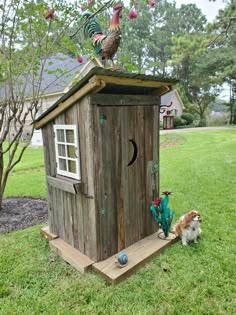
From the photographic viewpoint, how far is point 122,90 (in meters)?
2.70

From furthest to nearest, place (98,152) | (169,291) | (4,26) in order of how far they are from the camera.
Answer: (4,26) < (98,152) < (169,291)

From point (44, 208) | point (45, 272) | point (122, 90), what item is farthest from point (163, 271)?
point (44, 208)

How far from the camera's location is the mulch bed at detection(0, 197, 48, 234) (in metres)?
3.67

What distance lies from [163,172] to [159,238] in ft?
11.9

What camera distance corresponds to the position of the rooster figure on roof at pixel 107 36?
2.16 meters

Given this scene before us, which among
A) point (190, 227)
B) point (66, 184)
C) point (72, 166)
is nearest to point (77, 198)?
point (66, 184)

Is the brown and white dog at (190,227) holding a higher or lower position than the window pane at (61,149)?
lower

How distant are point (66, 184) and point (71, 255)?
789mm

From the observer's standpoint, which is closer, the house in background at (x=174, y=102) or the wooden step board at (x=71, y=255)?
the wooden step board at (x=71, y=255)

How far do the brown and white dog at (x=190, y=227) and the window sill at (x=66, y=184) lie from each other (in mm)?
1316

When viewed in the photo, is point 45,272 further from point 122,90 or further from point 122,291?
point 122,90

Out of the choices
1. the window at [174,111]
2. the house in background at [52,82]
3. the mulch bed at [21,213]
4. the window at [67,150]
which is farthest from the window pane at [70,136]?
the window at [174,111]

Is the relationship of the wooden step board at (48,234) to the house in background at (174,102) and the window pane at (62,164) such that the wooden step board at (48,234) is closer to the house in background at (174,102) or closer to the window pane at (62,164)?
the window pane at (62,164)

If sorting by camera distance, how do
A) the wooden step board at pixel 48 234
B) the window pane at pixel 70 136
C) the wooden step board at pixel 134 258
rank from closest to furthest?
the wooden step board at pixel 134 258 → the window pane at pixel 70 136 → the wooden step board at pixel 48 234
